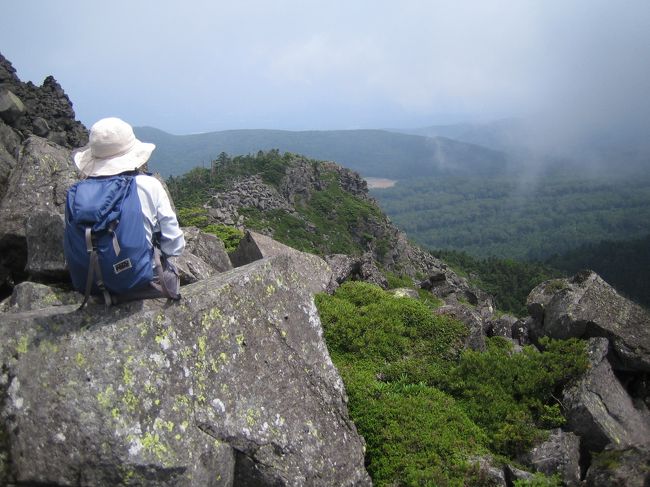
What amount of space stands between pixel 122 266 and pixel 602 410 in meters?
10.1

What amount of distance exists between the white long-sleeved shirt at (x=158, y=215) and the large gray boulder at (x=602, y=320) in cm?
1077

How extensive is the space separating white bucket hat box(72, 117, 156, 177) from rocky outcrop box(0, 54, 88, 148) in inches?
1861

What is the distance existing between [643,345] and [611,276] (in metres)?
191

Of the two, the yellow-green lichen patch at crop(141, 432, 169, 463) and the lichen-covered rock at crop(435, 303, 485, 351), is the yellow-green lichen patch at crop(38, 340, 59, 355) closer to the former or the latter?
the yellow-green lichen patch at crop(141, 432, 169, 463)

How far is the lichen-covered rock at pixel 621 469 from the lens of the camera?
25.7 feet

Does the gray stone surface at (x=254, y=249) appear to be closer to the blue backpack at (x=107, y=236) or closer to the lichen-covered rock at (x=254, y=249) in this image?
the lichen-covered rock at (x=254, y=249)

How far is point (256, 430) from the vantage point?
775 centimetres

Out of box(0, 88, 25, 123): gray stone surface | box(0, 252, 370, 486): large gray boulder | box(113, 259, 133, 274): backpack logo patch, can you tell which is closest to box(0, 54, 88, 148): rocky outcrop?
box(0, 88, 25, 123): gray stone surface

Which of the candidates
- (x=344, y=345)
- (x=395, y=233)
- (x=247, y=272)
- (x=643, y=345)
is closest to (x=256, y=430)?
(x=247, y=272)

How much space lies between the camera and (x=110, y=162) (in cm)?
709

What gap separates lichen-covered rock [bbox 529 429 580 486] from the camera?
9.02 metres

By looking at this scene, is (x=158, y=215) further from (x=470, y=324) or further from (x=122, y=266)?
(x=470, y=324)

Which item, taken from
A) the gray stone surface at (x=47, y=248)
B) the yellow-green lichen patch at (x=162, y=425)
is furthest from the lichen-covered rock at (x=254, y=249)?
the yellow-green lichen patch at (x=162, y=425)

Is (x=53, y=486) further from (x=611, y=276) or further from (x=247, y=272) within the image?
(x=611, y=276)
